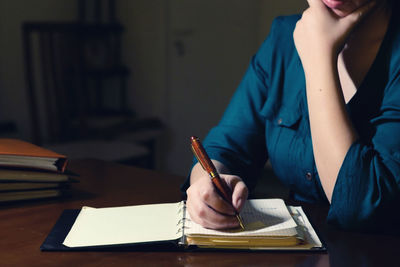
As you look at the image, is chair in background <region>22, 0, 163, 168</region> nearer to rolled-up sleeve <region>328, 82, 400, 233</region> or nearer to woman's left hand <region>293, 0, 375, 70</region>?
woman's left hand <region>293, 0, 375, 70</region>

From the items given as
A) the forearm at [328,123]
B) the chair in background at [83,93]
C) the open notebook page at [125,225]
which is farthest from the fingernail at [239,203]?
the chair in background at [83,93]

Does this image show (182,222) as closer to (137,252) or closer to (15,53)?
(137,252)

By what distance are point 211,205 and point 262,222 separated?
0.09m

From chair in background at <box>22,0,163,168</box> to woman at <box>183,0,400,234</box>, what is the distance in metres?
1.27

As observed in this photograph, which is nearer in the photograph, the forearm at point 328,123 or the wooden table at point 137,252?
the wooden table at point 137,252

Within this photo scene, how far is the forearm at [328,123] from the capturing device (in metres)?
0.92

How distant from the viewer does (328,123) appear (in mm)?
937

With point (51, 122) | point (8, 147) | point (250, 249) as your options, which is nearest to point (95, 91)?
point (51, 122)

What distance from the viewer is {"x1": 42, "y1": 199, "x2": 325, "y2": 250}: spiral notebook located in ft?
2.42

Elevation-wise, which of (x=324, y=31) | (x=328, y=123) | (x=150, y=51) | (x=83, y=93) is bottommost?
(x=83, y=93)

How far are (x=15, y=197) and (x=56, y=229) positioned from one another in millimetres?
210

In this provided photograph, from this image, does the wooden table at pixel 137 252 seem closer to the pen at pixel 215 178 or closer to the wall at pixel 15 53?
the pen at pixel 215 178

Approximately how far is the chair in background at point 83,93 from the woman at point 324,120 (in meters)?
1.27

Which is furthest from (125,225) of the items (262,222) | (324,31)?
(324,31)
